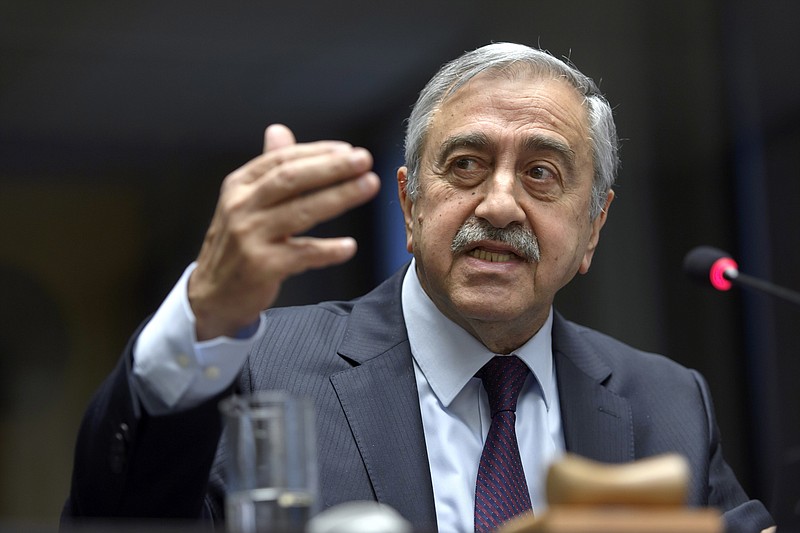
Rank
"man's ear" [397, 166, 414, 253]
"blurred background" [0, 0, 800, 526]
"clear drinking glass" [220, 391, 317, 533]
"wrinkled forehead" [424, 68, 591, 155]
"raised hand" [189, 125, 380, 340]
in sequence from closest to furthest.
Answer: "clear drinking glass" [220, 391, 317, 533], "raised hand" [189, 125, 380, 340], "wrinkled forehead" [424, 68, 591, 155], "man's ear" [397, 166, 414, 253], "blurred background" [0, 0, 800, 526]

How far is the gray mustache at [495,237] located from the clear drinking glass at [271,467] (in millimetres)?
919

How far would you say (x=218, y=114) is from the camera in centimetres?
455

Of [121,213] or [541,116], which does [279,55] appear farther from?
[541,116]

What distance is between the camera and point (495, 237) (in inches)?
75.6

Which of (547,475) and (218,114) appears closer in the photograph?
(547,475)

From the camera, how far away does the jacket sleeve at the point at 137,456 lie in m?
1.30

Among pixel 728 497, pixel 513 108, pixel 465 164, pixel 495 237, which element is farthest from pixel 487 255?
pixel 728 497

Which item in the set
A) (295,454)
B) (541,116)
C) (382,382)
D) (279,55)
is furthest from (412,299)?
(279,55)

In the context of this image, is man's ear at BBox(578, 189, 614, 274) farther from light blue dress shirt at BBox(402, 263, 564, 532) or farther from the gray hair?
light blue dress shirt at BBox(402, 263, 564, 532)

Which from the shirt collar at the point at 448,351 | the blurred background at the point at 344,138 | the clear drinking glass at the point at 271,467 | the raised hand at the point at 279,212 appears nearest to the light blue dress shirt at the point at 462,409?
the shirt collar at the point at 448,351

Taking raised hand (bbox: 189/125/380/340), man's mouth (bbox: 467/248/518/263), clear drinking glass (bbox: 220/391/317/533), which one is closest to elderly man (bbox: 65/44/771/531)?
man's mouth (bbox: 467/248/518/263)

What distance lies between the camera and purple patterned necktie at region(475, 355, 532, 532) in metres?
1.77

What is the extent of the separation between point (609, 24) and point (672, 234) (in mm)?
918

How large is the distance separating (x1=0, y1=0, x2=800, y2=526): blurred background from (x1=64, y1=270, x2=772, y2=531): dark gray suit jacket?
2.19m
